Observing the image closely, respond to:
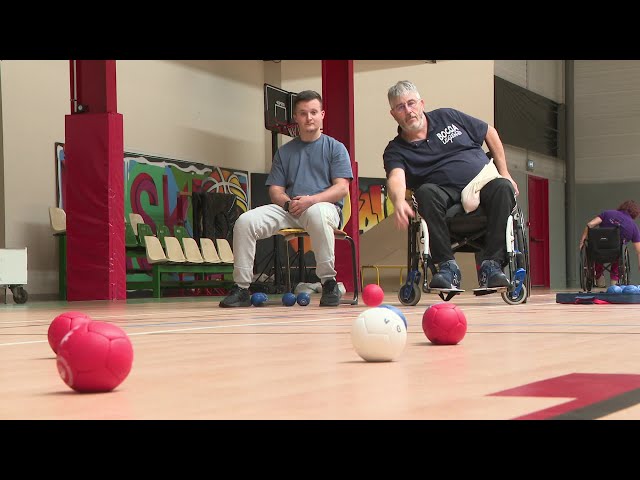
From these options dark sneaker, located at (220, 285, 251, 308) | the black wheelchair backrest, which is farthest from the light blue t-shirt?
the black wheelchair backrest

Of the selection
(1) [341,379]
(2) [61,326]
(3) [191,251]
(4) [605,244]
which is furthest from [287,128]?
(1) [341,379]

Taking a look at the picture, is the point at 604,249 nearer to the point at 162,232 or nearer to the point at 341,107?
A: the point at 341,107

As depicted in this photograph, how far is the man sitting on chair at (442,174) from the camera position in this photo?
16.4ft

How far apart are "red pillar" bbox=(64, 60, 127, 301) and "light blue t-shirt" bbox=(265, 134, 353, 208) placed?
2.97 meters

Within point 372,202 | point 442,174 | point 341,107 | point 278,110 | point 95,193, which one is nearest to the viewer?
point 442,174

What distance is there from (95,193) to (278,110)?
506 cm

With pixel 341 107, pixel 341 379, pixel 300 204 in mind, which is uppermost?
pixel 341 107

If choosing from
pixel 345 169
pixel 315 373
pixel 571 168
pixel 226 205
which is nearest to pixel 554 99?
pixel 571 168

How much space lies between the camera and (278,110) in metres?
13.0

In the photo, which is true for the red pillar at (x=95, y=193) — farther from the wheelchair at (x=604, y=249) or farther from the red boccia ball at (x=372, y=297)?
the wheelchair at (x=604, y=249)

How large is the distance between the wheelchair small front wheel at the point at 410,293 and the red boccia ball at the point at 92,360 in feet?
13.0

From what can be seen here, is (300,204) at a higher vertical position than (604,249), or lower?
higher

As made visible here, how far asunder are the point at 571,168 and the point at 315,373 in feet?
62.9

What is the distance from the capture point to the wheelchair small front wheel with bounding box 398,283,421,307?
533 cm
